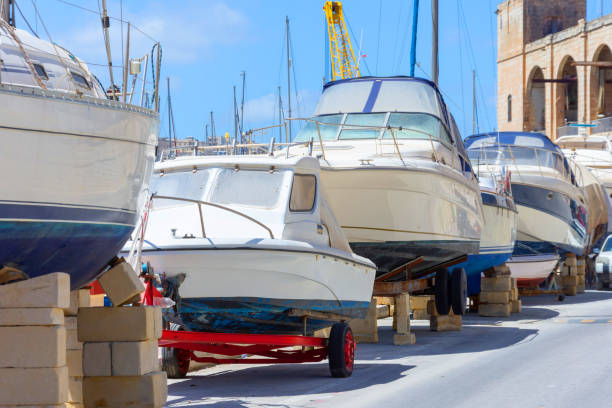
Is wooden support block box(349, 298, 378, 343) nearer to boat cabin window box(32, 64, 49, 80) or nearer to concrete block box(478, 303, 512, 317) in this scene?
concrete block box(478, 303, 512, 317)

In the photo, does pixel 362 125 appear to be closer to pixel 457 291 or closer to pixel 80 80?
pixel 457 291

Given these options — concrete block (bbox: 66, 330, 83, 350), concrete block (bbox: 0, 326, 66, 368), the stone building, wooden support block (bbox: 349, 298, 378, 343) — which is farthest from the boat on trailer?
the stone building

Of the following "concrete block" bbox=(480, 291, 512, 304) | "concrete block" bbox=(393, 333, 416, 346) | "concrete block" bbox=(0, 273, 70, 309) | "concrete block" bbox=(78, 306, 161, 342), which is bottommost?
"concrete block" bbox=(393, 333, 416, 346)

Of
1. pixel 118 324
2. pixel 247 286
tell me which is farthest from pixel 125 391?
pixel 247 286

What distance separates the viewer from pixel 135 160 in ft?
22.1

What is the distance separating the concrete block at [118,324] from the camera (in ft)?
22.0

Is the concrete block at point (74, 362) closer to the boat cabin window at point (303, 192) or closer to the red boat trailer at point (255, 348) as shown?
the red boat trailer at point (255, 348)

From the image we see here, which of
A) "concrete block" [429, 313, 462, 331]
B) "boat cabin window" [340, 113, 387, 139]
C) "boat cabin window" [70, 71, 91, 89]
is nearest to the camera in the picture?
"boat cabin window" [70, 71, 91, 89]

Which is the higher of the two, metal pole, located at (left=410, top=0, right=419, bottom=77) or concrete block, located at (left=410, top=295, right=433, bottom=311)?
metal pole, located at (left=410, top=0, right=419, bottom=77)

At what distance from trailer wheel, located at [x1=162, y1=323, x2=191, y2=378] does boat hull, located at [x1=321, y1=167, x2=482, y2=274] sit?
329cm

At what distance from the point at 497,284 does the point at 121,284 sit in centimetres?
1169

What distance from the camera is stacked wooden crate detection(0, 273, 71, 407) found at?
593cm

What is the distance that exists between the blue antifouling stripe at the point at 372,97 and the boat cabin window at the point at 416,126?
1.33 feet

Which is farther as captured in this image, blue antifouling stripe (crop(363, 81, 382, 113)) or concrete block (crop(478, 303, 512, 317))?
concrete block (crop(478, 303, 512, 317))
